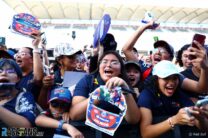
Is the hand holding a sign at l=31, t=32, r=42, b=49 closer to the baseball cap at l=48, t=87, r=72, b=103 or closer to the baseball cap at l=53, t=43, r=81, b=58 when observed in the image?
the baseball cap at l=53, t=43, r=81, b=58

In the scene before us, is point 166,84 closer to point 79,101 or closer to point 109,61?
point 109,61

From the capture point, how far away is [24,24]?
2.89 m

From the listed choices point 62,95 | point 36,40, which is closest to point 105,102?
point 62,95

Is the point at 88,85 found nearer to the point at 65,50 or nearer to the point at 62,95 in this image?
the point at 62,95

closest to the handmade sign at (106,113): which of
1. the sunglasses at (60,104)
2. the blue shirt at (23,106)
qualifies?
the sunglasses at (60,104)

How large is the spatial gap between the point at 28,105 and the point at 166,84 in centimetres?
106

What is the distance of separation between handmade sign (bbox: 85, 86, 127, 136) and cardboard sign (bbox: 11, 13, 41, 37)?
1241mm

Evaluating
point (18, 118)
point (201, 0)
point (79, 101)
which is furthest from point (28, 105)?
point (201, 0)

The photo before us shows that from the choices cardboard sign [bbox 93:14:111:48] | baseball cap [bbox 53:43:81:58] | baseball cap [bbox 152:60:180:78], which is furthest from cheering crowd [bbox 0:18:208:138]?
baseball cap [bbox 53:43:81:58]

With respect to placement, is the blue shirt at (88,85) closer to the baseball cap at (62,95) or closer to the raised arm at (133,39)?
the baseball cap at (62,95)

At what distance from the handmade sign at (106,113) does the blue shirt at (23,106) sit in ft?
1.62

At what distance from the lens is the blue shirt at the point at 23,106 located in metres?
2.17

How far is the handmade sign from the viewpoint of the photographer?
1.91 m

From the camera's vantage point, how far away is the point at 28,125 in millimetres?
2129
